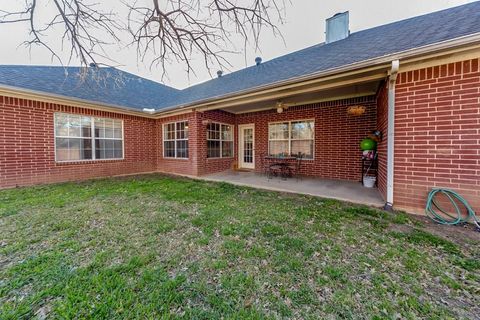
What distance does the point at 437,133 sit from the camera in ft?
11.0

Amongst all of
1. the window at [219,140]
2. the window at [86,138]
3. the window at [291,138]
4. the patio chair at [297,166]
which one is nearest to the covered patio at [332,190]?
the patio chair at [297,166]

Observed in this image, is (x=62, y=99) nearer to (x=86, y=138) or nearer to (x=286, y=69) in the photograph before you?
(x=86, y=138)

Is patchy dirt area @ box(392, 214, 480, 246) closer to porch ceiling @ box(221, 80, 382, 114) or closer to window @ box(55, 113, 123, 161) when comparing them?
porch ceiling @ box(221, 80, 382, 114)

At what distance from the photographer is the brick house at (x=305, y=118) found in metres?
3.24

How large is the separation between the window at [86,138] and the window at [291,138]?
21.0 feet

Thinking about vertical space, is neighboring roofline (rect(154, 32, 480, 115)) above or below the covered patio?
above

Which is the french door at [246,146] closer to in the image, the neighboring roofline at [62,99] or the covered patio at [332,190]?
the covered patio at [332,190]

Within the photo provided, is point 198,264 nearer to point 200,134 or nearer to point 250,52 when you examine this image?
point 250,52

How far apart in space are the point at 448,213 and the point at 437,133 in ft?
4.56

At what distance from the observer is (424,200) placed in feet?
11.4

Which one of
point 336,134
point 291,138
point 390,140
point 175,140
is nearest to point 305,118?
point 291,138

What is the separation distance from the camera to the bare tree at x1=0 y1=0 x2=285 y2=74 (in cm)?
277

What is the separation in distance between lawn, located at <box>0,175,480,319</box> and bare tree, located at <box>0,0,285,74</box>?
2747 millimetres

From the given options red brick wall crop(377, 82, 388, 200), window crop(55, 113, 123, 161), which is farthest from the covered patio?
window crop(55, 113, 123, 161)
